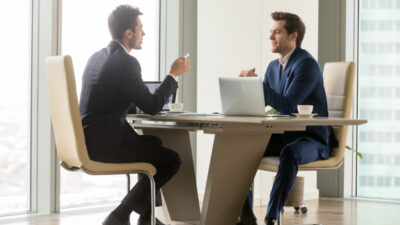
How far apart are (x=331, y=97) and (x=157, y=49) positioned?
1.95 metres

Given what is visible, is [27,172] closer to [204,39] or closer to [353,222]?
[204,39]

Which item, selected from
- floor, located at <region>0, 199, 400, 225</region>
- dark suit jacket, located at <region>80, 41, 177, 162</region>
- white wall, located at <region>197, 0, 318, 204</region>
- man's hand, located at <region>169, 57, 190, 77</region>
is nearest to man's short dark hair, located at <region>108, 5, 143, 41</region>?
dark suit jacket, located at <region>80, 41, 177, 162</region>

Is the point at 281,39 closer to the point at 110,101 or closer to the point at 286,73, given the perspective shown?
the point at 286,73

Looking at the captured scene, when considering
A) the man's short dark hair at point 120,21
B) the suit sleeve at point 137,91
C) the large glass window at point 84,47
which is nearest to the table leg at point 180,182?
the suit sleeve at point 137,91

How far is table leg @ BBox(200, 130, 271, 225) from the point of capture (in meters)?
3.02

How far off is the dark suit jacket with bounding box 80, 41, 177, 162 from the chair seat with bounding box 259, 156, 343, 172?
70 cm

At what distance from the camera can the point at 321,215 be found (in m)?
4.27

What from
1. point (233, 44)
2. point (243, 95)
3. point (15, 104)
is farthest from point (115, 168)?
point (233, 44)

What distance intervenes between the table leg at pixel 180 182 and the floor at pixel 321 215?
0.49 metres

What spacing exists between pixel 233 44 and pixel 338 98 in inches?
56.2

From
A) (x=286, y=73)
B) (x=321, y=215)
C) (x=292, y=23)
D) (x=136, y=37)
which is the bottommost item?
(x=321, y=215)

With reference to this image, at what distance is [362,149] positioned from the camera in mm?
5270

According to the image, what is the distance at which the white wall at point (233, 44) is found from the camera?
4.69 meters

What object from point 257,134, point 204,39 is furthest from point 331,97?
point 204,39
